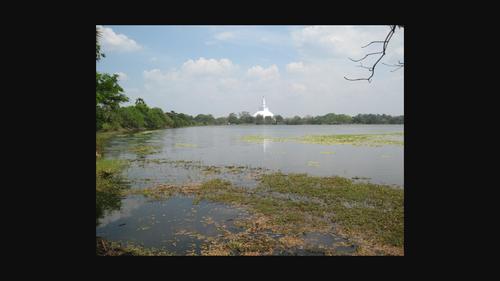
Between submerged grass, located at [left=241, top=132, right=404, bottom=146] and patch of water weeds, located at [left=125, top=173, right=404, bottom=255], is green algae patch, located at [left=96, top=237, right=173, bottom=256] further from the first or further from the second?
submerged grass, located at [left=241, top=132, right=404, bottom=146]

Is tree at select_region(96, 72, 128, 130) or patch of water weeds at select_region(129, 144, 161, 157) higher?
tree at select_region(96, 72, 128, 130)

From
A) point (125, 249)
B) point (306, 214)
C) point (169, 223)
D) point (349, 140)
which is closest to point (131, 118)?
point (349, 140)

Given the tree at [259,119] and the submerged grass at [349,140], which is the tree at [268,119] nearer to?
the tree at [259,119]

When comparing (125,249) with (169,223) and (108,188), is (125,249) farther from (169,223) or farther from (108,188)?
(108,188)

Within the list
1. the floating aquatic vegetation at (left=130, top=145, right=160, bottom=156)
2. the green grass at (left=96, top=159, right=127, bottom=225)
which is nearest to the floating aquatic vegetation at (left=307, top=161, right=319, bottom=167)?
the green grass at (left=96, top=159, right=127, bottom=225)

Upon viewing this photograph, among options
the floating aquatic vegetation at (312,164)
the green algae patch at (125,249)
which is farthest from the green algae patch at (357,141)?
the green algae patch at (125,249)

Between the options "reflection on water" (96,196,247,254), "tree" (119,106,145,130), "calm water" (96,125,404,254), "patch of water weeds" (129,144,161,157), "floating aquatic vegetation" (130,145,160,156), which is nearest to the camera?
"reflection on water" (96,196,247,254)

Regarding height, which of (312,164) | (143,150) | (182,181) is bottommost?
(182,181)
